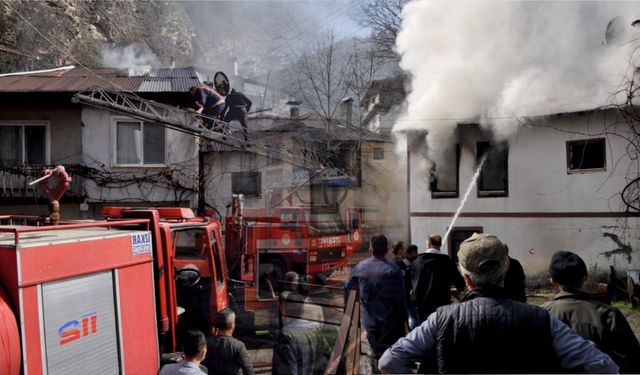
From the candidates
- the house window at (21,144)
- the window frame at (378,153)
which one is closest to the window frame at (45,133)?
the house window at (21,144)

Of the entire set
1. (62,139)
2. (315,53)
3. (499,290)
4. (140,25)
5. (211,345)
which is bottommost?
(211,345)

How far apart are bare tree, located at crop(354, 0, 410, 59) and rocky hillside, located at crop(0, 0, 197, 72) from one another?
14.2m

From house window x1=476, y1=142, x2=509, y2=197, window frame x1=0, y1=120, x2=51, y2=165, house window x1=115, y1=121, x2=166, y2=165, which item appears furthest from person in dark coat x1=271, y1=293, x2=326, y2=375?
window frame x1=0, y1=120, x2=51, y2=165

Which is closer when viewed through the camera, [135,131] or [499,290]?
[499,290]

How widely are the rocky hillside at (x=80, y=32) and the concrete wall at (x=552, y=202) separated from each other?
19591 mm

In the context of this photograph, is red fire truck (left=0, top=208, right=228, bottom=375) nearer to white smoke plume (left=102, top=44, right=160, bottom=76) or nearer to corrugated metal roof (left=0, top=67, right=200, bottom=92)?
corrugated metal roof (left=0, top=67, right=200, bottom=92)

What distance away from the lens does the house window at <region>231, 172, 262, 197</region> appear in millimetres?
15734

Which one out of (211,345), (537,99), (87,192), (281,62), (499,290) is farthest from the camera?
(281,62)

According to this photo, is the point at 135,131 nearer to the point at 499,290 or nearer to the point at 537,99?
the point at 537,99

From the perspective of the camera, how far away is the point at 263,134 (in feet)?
60.5

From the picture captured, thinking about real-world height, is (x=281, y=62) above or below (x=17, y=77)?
above

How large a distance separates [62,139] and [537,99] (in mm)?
13378

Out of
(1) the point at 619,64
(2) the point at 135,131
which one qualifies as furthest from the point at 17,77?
(1) the point at 619,64

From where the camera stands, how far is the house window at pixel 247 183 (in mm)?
15734
